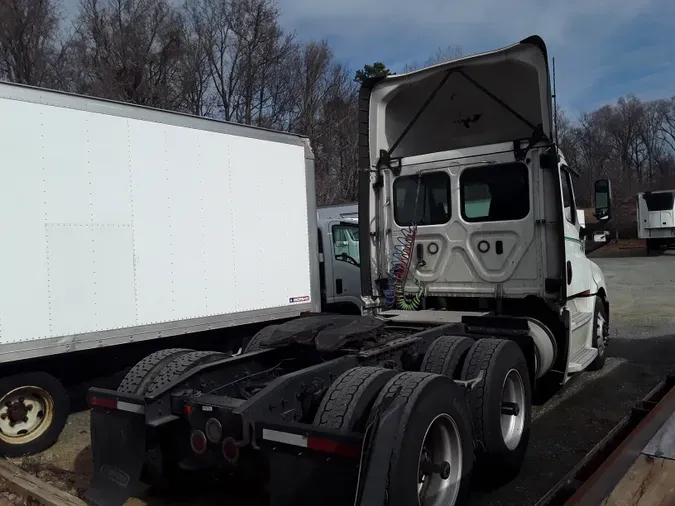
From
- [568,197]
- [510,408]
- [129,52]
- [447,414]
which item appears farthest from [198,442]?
[129,52]

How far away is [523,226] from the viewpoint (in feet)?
19.7

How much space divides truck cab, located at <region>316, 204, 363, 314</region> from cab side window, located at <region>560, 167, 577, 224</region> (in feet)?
12.6

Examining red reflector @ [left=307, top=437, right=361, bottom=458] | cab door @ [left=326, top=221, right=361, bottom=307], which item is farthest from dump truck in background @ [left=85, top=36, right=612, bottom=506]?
cab door @ [left=326, top=221, right=361, bottom=307]

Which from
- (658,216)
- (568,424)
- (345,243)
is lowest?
(568,424)

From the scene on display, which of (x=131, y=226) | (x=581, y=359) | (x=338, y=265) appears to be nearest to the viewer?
(x=131, y=226)

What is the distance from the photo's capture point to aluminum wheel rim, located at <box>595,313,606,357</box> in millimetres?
7285

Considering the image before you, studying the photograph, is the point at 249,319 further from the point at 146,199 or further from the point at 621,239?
the point at 621,239

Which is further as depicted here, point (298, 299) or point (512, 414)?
point (298, 299)

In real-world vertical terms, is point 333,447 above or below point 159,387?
below

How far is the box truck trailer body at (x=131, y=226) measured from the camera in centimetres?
521

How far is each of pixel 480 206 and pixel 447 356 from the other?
233cm

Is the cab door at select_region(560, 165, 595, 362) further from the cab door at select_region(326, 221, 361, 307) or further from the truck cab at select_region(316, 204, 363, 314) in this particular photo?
the cab door at select_region(326, 221, 361, 307)

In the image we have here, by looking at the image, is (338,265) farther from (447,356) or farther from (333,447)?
(333,447)

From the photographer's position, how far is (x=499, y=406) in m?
4.33
